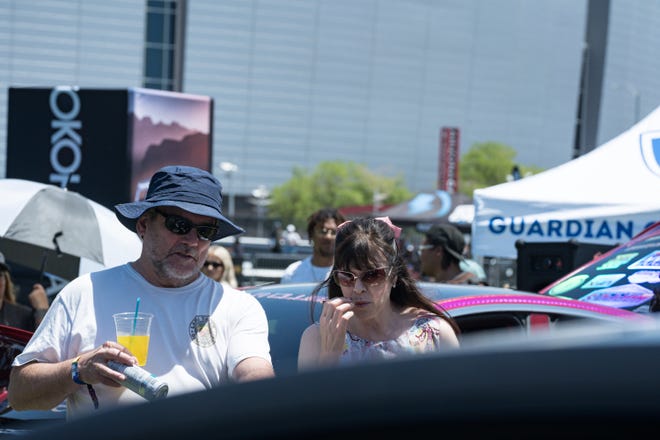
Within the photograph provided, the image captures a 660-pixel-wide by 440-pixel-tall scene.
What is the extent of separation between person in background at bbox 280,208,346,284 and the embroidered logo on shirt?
387cm

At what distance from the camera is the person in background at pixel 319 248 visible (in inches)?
276

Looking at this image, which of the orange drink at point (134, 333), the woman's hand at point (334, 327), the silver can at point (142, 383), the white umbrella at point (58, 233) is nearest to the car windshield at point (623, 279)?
the woman's hand at point (334, 327)

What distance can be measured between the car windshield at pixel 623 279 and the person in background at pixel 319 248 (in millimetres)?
1800

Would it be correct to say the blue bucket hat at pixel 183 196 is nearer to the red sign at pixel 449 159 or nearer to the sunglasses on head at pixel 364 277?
the sunglasses on head at pixel 364 277

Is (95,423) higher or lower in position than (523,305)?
higher

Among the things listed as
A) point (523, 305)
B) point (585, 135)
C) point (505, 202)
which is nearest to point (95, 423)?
point (523, 305)

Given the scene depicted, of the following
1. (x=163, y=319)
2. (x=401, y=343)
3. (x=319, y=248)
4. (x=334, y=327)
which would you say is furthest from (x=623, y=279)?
(x=163, y=319)

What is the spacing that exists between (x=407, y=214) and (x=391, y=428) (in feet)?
98.3

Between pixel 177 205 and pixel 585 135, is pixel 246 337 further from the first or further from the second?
pixel 585 135

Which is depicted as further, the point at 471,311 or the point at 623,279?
the point at 623,279

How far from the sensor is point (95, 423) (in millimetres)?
817

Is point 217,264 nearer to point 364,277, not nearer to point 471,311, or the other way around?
point 471,311

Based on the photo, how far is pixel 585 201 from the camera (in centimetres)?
832

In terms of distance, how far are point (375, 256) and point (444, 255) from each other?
12.8 feet
